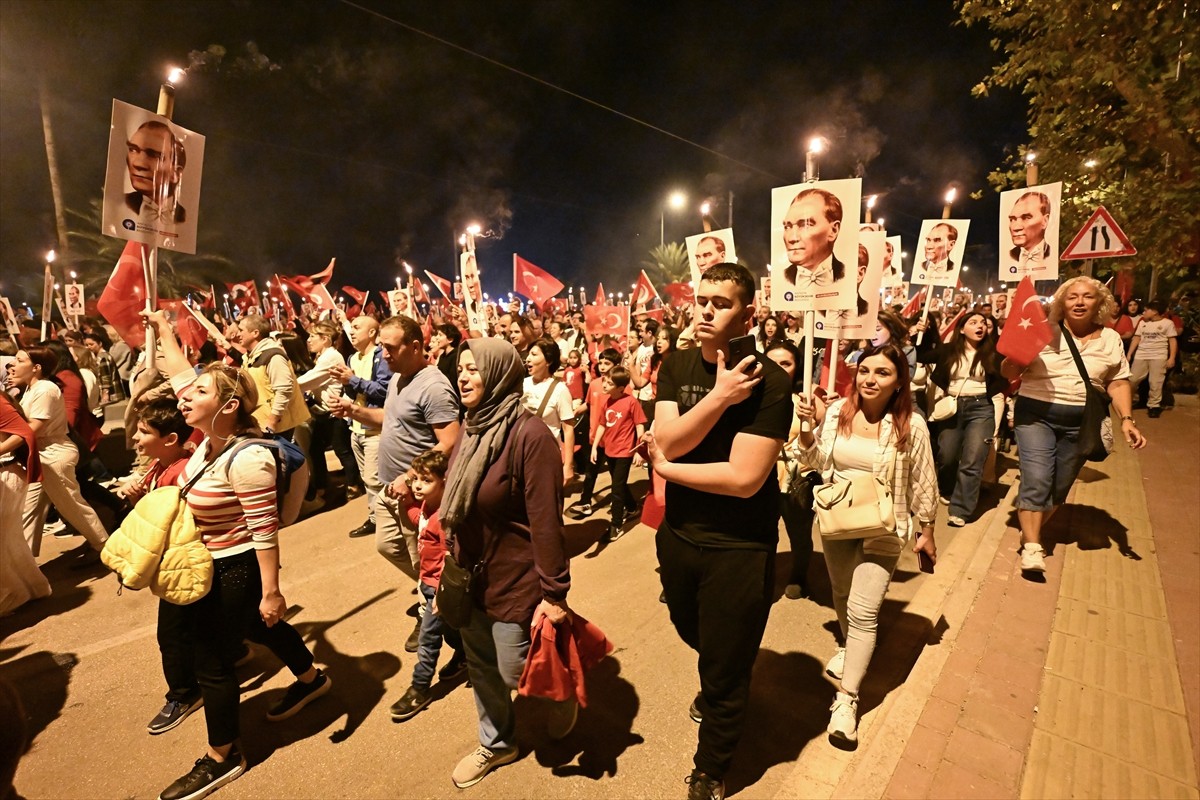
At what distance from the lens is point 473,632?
8.64 ft

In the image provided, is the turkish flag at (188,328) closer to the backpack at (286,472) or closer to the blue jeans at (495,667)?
the backpack at (286,472)

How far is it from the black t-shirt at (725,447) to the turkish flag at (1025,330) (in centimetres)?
332

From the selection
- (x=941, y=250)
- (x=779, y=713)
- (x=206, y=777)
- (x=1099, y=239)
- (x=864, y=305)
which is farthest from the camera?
(x=941, y=250)

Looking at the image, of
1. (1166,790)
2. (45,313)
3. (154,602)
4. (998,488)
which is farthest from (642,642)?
(45,313)

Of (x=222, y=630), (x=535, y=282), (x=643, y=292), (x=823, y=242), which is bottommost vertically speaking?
(x=222, y=630)

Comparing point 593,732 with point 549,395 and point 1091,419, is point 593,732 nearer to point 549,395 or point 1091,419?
point 549,395

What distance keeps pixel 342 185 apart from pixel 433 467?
219 feet

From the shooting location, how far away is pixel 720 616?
7.50ft

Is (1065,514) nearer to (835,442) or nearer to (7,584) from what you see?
(835,442)

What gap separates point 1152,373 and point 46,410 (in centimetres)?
1674

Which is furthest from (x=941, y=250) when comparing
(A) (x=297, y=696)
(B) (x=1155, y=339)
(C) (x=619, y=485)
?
(A) (x=297, y=696)

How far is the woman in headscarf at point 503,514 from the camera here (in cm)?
235

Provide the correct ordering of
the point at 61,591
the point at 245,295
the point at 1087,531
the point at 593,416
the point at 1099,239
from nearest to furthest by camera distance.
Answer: the point at 61,591 < the point at 1087,531 < the point at 1099,239 < the point at 593,416 < the point at 245,295

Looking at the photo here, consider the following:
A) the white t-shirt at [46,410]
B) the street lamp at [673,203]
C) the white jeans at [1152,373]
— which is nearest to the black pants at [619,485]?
the white t-shirt at [46,410]
